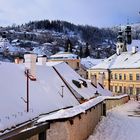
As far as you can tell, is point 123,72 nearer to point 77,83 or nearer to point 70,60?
point 70,60

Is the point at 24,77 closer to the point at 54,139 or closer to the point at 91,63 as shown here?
the point at 54,139

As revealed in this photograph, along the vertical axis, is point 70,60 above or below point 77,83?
above

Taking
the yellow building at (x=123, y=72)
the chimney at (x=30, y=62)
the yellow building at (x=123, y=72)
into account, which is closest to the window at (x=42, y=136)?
the chimney at (x=30, y=62)

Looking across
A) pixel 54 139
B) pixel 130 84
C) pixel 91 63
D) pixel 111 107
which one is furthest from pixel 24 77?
pixel 91 63

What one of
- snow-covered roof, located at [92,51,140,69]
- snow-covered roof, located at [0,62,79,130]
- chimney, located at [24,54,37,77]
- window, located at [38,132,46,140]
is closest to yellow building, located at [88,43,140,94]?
snow-covered roof, located at [92,51,140,69]

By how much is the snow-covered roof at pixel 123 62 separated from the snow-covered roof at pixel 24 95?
4380 centimetres

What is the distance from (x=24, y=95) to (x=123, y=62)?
56729 millimetres

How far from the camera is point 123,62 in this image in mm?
75688

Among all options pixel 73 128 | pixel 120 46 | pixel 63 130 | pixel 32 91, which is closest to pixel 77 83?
pixel 32 91

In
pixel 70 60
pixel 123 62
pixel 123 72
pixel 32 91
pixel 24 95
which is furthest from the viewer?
pixel 70 60

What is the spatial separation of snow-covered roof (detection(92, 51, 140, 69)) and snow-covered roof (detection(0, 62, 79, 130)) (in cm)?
4380

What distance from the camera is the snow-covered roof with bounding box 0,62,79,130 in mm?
17295

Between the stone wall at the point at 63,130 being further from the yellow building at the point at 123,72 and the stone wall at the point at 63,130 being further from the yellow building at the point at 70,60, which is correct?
the yellow building at the point at 70,60

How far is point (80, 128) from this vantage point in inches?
575
